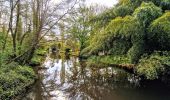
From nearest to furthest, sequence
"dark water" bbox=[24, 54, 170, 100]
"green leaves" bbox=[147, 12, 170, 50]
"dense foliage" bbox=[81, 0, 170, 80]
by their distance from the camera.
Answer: "green leaves" bbox=[147, 12, 170, 50] → "dense foliage" bbox=[81, 0, 170, 80] → "dark water" bbox=[24, 54, 170, 100]

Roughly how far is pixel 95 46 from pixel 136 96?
4.26m

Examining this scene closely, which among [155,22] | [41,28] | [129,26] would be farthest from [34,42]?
[155,22]

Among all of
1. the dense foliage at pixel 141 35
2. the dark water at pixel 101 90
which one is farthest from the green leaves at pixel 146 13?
the dark water at pixel 101 90

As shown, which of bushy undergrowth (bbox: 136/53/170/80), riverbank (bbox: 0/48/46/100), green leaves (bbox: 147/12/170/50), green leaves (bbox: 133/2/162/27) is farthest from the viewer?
riverbank (bbox: 0/48/46/100)

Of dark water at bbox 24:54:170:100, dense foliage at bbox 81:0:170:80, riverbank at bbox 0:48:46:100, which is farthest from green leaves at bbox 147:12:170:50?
riverbank at bbox 0:48:46:100

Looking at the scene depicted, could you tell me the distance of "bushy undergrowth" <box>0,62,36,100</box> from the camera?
12527 millimetres

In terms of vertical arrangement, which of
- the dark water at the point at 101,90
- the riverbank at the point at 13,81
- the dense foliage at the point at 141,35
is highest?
the dense foliage at the point at 141,35

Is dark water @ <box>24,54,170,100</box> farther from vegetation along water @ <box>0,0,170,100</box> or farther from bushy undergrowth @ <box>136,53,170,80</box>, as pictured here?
bushy undergrowth @ <box>136,53,170,80</box>

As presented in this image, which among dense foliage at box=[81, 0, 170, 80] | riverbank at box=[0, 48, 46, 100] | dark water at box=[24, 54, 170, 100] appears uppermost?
dense foliage at box=[81, 0, 170, 80]

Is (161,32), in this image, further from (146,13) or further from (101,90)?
(101,90)

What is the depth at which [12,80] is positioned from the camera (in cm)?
1402

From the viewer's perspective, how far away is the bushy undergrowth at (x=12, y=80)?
12527 millimetres

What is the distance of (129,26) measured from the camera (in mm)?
13281

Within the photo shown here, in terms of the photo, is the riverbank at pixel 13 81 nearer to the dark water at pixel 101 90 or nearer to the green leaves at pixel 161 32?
the dark water at pixel 101 90
